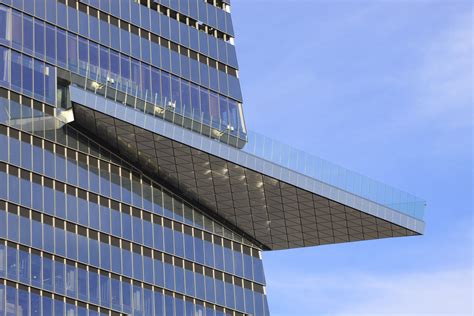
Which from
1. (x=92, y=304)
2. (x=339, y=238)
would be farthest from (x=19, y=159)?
(x=339, y=238)

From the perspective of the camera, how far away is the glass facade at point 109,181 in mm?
100125

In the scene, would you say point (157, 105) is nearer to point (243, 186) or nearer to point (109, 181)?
point (109, 181)

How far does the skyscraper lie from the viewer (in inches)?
3974

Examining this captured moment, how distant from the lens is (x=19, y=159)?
101m

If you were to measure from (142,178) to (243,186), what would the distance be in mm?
7014

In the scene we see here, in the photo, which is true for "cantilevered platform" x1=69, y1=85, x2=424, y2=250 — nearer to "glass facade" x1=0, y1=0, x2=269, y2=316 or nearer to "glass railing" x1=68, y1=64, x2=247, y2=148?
"glass facade" x1=0, y1=0, x2=269, y2=316

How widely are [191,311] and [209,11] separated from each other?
842 inches

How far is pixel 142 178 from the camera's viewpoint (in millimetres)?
110250

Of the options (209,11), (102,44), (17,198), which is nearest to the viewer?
(17,198)

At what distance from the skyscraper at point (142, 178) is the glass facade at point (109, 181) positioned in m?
0.09

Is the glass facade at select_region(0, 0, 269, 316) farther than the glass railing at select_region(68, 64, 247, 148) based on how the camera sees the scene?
No

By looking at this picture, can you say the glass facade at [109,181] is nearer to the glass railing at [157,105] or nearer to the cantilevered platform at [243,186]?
the glass railing at [157,105]

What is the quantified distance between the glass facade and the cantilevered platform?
122 cm

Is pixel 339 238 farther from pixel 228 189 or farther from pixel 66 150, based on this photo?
pixel 66 150
